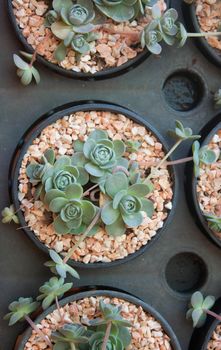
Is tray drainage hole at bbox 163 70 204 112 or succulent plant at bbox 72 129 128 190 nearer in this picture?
succulent plant at bbox 72 129 128 190

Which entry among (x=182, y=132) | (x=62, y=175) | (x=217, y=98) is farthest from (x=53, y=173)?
(x=217, y=98)

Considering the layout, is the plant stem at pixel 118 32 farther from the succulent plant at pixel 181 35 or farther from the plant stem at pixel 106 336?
the plant stem at pixel 106 336

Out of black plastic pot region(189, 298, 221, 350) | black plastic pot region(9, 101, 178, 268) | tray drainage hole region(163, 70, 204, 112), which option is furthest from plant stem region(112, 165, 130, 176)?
black plastic pot region(189, 298, 221, 350)

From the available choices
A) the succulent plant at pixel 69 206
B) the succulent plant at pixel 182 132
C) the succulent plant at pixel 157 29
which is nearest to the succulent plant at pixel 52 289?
the succulent plant at pixel 69 206

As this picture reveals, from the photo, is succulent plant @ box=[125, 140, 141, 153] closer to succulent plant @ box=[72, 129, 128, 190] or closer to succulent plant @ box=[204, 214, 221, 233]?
succulent plant @ box=[72, 129, 128, 190]

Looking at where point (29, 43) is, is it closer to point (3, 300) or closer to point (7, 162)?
point (7, 162)
